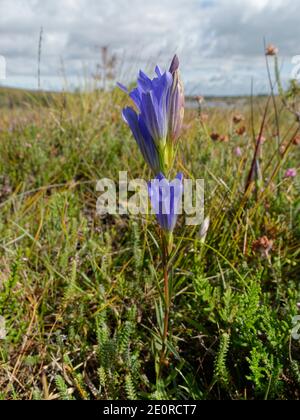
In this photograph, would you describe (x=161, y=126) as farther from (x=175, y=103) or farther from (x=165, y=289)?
(x=165, y=289)

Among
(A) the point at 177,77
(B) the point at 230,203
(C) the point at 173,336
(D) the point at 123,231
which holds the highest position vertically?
(A) the point at 177,77

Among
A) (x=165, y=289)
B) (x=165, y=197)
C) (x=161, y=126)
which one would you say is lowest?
(x=165, y=289)

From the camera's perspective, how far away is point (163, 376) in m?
1.40

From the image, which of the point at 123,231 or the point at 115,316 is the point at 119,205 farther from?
the point at 115,316

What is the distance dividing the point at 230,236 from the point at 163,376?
65cm

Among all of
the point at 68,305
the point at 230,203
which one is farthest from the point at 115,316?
the point at 230,203

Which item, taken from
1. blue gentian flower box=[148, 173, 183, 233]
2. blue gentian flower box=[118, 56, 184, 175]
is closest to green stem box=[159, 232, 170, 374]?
blue gentian flower box=[148, 173, 183, 233]

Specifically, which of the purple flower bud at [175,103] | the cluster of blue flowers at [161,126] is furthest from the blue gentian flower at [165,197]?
the purple flower bud at [175,103]

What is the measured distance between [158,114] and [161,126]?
0.10 feet

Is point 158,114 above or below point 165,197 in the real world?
above

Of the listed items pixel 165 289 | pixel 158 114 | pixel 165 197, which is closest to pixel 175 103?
pixel 158 114

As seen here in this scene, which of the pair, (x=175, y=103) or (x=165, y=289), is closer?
(x=175, y=103)

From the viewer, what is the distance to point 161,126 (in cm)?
99

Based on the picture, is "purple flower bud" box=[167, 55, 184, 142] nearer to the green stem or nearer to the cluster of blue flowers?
the cluster of blue flowers
